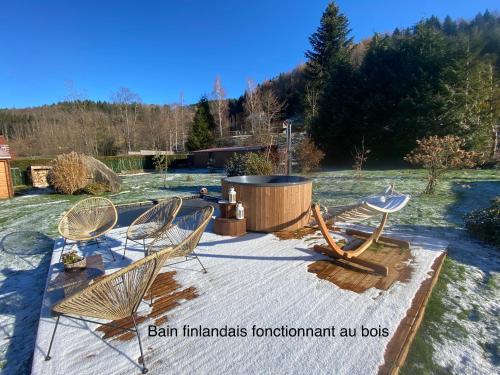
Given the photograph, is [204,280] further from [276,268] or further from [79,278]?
[79,278]

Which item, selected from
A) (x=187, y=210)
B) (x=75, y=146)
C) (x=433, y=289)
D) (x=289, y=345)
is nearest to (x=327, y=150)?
(x=187, y=210)

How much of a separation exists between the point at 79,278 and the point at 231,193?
2460 mm

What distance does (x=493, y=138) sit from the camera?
15.0m

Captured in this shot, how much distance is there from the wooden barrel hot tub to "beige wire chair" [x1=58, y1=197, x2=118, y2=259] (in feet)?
6.61

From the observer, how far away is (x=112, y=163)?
20.9 meters

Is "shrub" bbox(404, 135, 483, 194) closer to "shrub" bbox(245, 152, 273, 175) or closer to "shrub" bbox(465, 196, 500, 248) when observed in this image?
"shrub" bbox(465, 196, 500, 248)

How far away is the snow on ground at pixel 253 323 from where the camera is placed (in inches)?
71.6

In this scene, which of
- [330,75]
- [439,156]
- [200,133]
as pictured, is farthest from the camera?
[200,133]

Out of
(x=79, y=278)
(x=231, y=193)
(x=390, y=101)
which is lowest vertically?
(x=79, y=278)

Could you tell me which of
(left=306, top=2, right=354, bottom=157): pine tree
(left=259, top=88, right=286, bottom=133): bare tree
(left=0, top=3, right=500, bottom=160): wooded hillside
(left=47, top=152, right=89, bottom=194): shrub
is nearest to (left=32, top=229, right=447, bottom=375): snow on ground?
(left=47, top=152, right=89, bottom=194): shrub

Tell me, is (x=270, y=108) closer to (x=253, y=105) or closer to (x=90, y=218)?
(x=253, y=105)

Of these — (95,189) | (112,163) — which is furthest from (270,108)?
(95,189)

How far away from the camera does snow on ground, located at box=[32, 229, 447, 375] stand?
5.97ft

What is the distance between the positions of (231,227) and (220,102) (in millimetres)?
29759
